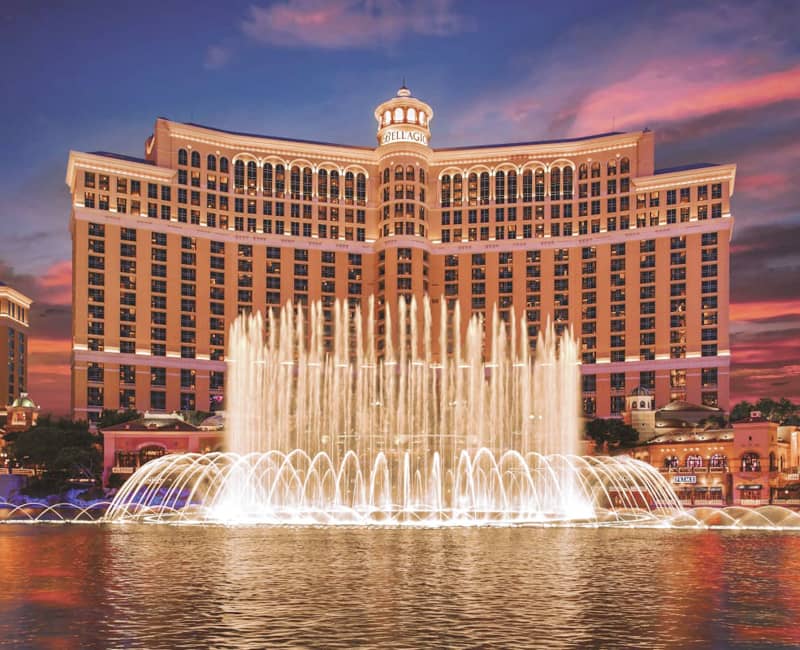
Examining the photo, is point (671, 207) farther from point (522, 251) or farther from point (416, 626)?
point (416, 626)

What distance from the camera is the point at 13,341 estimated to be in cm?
18862

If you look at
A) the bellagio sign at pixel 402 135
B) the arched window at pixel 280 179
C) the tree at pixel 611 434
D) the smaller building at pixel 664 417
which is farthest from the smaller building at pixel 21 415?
the smaller building at pixel 664 417

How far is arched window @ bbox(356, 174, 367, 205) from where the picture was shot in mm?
138500

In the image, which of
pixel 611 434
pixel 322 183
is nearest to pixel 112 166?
pixel 322 183

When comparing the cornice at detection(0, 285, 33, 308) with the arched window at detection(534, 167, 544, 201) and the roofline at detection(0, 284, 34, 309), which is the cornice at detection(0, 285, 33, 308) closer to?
the roofline at detection(0, 284, 34, 309)

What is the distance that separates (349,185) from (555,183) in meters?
29.4

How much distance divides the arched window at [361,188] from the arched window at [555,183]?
2664cm

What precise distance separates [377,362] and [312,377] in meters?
26.3

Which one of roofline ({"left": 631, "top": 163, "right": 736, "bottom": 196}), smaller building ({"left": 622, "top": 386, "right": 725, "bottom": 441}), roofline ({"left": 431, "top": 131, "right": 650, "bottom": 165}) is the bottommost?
smaller building ({"left": 622, "top": 386, "right": 725, "bottom": 441})

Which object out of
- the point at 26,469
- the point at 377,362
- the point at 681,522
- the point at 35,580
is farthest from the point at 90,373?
the point at 35,580

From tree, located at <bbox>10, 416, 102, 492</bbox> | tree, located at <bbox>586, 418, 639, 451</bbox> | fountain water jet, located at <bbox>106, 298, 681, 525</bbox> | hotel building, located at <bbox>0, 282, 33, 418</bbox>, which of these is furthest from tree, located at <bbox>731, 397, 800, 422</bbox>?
hotel building, located at <bbox>0, 282, 33, 418</bbox>

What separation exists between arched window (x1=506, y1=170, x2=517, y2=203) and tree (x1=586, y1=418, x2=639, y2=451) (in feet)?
145

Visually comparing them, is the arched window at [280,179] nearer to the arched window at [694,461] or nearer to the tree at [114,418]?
the tree at [114,418]

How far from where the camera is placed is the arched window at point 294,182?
136 metres
